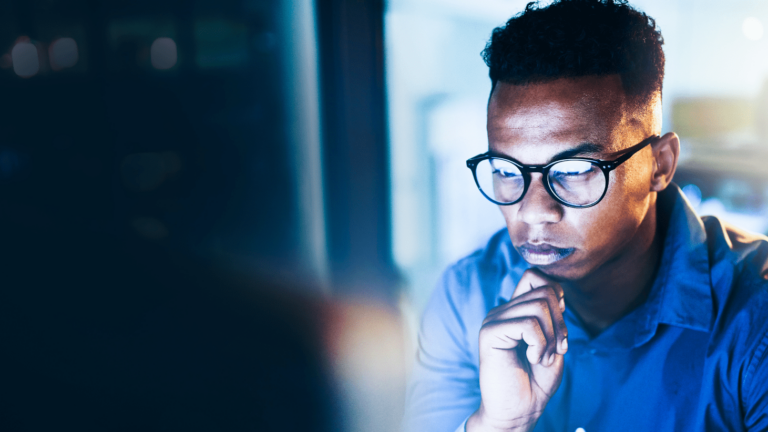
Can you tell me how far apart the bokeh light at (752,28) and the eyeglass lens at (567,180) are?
357 millimetres

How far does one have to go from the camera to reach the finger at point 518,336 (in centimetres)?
78

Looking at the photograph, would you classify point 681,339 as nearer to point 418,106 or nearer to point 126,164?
point 418,106

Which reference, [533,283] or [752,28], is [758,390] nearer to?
[533,283]

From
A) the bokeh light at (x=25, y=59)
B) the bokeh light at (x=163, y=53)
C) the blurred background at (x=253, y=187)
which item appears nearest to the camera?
the blurred background at (x=253, y=187)

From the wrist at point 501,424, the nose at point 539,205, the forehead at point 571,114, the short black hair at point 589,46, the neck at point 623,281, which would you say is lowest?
the wrist at point 501,424

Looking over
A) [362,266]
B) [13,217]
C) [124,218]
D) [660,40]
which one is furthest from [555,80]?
[13,217]

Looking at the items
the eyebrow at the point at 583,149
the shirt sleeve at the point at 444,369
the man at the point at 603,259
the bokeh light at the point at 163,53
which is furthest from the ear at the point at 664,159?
the bokeh light at the point at 163,53

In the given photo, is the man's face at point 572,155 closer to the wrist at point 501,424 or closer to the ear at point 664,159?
the ear at point 664,159

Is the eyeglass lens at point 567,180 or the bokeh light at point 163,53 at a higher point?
the bokeh light at point 163,53

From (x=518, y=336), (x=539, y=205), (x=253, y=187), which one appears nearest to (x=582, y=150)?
(x=539, y=205)

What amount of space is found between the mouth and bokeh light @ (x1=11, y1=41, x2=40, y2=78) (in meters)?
1.10

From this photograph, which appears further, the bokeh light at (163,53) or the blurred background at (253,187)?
the bokeh light at (163,53)

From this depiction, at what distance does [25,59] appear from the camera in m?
1.04

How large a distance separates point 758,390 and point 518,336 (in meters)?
0.35
